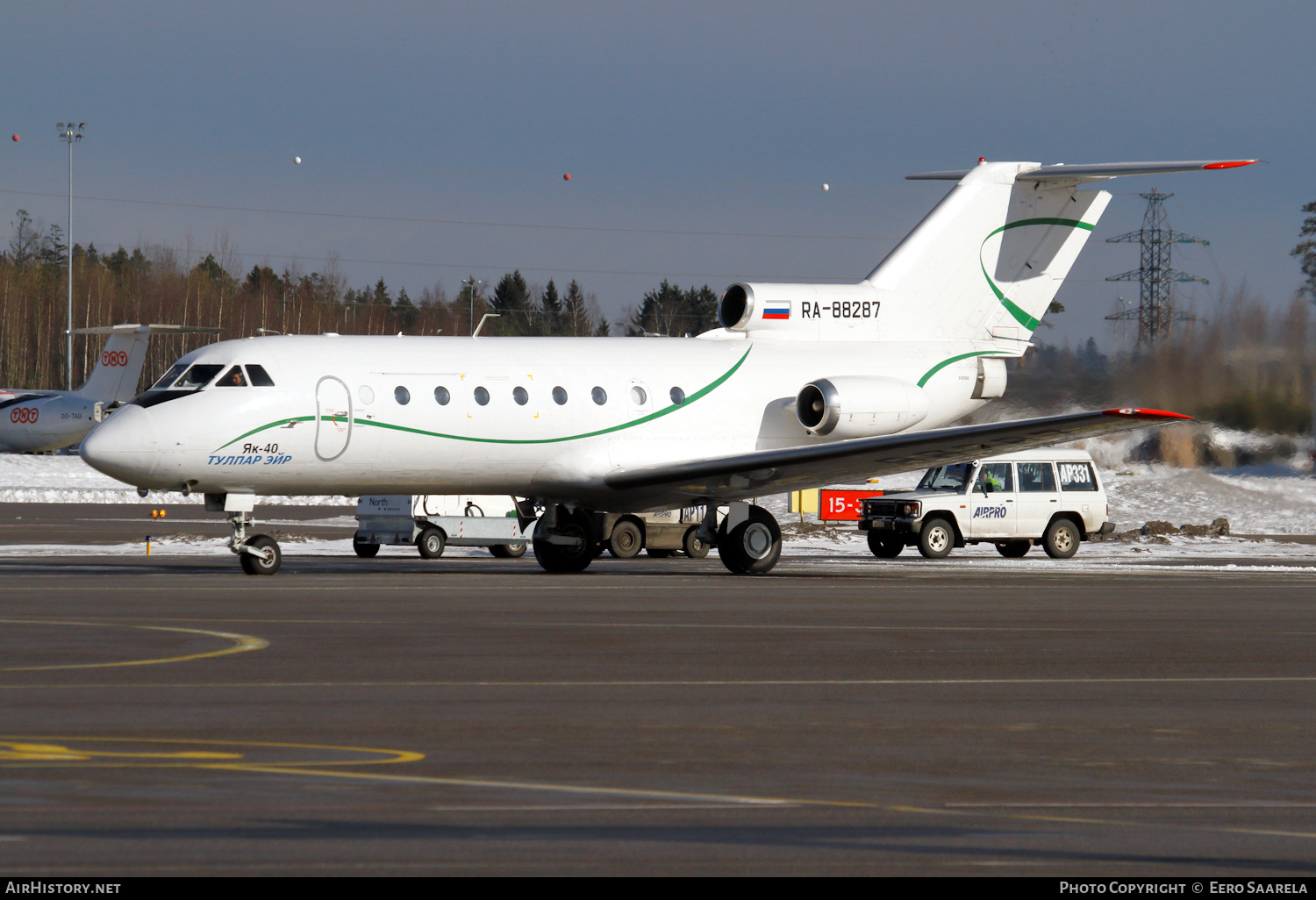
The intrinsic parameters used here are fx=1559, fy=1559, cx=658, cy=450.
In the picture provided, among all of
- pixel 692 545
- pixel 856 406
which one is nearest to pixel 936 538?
pixel 692 545

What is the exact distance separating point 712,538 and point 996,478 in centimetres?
903

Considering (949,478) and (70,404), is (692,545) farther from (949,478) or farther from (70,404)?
(70,404)

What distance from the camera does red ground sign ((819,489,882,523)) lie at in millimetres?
36000

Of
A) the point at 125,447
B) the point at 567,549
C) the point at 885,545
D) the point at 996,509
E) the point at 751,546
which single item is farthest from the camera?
the point at 885,545

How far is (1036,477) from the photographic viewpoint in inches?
1267

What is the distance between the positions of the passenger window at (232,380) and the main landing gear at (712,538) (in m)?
5.45

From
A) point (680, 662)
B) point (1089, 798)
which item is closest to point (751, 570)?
point (680, 662)

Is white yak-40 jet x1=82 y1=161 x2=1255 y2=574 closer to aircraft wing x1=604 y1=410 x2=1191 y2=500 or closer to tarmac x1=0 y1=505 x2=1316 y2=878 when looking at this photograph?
aircraft wing x1=604 y1=410 x2=1191 y2=500

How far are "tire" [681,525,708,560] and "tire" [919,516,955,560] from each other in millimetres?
4356

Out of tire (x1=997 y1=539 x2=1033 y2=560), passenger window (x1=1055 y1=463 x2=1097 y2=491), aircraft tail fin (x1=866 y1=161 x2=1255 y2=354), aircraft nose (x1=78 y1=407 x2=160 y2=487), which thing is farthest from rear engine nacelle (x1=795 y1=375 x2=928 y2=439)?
aircraft nose (x1=78 y1=407 x2=160 y2=487)

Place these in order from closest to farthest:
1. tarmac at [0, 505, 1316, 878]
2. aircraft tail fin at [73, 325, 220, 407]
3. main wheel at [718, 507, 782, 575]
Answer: tarmac at [0, 505, 1316, 878] → main wheel at [718, 507, 782, 575] → aircraft tail fin at [73, 325, 220, 407]

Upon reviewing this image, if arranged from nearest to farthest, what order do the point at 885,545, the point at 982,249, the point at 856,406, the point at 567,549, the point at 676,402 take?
the point at 676,402, the point at 567,549, the point at 856,406, the point at 982,249, the point at 885,545

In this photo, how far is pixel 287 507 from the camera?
179 ft

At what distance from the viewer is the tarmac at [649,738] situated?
602 cm
